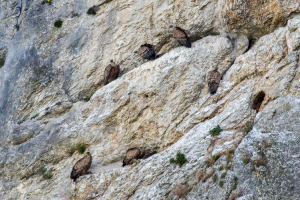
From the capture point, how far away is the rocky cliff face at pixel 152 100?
40.4 feet

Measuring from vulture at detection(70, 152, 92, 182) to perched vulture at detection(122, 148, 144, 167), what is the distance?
67.6 inches

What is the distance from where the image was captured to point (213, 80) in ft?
52.3

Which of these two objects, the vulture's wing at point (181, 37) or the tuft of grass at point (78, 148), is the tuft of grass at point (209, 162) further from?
the tuft of grass at point (78, 148)

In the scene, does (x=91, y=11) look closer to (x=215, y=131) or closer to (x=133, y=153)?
(x=133, y=153)

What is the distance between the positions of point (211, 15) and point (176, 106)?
211 inches

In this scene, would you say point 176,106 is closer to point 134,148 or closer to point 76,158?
point 134,148

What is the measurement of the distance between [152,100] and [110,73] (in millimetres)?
3341

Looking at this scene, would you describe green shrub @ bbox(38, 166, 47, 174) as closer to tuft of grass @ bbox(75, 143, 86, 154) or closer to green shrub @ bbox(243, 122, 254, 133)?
tuft of grass @ bbox(75, 143, 86, 154)

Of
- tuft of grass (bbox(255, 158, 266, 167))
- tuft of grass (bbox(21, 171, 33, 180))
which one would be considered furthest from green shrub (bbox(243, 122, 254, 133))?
tuft of grass (bbox(21, 171, 33, 180))

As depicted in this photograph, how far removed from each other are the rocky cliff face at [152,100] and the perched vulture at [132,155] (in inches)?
21.9

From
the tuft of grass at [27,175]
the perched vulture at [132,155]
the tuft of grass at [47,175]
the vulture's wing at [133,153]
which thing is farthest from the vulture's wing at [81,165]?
the tuft of grass at [27,175]

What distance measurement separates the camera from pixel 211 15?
18.4 m

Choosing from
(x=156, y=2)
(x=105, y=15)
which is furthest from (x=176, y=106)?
(x=105, y=15)

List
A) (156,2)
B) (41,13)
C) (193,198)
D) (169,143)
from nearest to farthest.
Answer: (193,198), (169,143), (156,2), (41,13)
